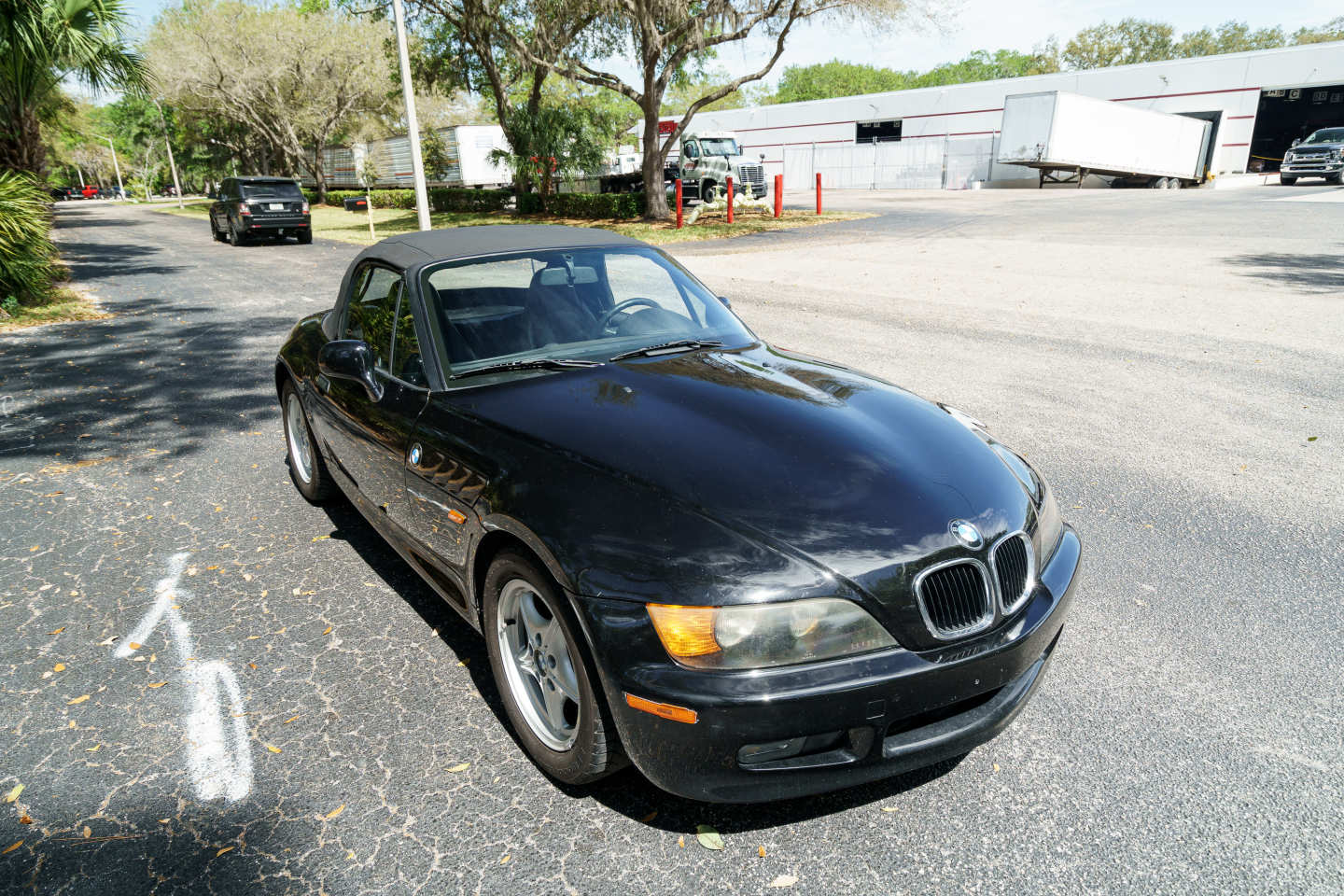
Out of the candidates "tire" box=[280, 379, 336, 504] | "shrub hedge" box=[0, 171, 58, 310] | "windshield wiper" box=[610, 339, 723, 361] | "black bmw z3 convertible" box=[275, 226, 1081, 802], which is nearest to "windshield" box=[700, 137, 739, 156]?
"shrub hedge" box=[0, 171, 58, 310]

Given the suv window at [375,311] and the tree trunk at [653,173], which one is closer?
the suv window at [375,311]

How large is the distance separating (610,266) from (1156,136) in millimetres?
40400

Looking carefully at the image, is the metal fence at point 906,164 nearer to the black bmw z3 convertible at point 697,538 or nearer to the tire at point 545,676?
the black bmw z3 convertible at point 697,538

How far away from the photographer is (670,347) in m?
3.40

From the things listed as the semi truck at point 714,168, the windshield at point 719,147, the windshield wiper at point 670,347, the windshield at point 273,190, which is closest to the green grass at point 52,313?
the windshield at point 273,190

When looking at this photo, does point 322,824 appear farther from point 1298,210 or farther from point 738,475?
point 1298,210

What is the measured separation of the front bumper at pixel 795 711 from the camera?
1.95 metres

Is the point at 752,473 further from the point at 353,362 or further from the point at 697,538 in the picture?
the point at 353,362

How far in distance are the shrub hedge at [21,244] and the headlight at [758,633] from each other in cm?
1362

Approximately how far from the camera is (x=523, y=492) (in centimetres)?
239

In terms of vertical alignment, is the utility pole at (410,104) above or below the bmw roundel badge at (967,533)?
above

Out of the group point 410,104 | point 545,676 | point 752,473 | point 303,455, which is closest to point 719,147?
point 410,104

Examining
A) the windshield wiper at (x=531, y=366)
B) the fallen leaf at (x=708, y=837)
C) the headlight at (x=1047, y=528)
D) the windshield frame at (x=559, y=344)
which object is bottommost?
the fallen leaf at (x=708, y=837)

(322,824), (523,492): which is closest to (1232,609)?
(523,492)
